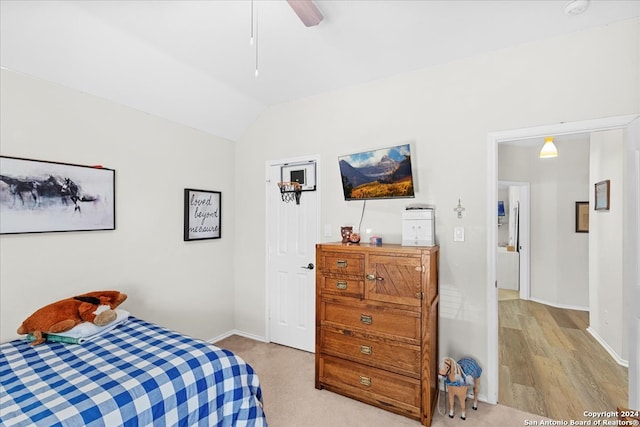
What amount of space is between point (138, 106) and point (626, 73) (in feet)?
12.3

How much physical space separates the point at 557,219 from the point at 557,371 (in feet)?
9.54

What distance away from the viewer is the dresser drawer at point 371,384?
215cm

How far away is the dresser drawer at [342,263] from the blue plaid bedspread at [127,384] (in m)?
0.96

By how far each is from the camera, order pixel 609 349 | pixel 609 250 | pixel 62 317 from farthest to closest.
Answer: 1. pixel 609 250
2. pixel 609 349
3. pixel 62 317

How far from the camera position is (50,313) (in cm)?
201

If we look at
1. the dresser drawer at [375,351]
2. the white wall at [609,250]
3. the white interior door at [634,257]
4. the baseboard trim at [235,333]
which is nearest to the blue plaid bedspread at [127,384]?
the dresser drawer at [375,351]

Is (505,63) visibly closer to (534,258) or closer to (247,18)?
(247,18)

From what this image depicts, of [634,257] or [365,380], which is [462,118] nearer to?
[634,257]

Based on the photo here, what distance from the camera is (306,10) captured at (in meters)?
1.57

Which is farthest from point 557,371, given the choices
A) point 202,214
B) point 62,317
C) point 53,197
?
point 53,197

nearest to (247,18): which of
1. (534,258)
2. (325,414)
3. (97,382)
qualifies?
(97,382)

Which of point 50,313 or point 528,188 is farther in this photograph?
point 528,188

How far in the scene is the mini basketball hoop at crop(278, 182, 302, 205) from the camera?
3256 millimetres

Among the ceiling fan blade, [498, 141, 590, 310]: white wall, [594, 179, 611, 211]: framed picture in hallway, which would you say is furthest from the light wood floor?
the ceiling fan blade
